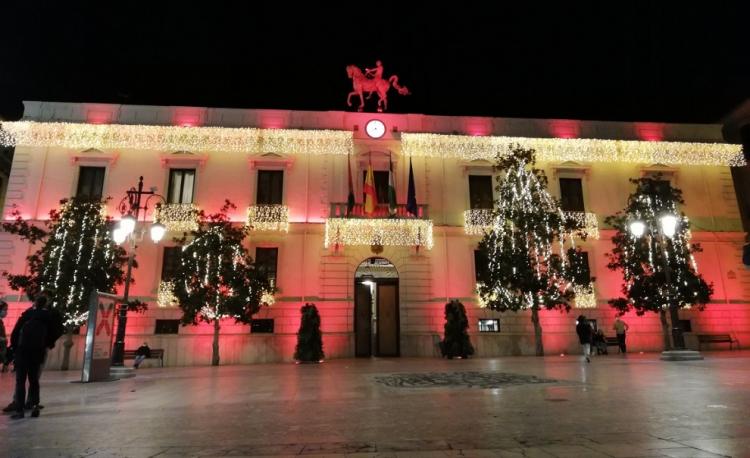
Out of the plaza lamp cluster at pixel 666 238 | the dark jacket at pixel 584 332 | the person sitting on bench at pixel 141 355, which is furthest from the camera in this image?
the person sitting on bench at pixel 141 355

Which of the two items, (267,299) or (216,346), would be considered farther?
(267,299)

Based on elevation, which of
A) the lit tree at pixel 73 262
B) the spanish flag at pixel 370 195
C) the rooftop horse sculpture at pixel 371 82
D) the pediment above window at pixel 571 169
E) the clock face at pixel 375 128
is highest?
the rooftop horse sculpture at pixel 371 82

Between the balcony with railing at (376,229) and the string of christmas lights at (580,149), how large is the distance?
394 cm

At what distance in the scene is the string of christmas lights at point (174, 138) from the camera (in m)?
20.8

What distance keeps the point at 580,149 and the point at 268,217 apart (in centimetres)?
1557

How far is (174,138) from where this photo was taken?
70.3 ft

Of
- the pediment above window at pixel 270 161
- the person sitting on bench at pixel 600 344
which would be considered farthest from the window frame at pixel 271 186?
the person sitting on bench at pixel 600 344

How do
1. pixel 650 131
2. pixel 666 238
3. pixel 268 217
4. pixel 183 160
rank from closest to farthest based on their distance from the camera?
pixel 666 238
pixel 268 217
pixel 183 160
pixel 650 131

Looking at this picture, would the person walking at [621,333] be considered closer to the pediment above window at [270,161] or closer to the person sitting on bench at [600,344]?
the person sitting on bench at [600,344]

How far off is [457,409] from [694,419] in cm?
267

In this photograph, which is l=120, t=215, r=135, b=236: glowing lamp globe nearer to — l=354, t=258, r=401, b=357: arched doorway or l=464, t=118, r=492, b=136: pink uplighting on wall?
l=354, t=258, r=401, b=357: arched doorway

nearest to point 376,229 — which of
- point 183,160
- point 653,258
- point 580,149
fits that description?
point 183,160

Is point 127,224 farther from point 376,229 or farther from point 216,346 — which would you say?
point 376,229

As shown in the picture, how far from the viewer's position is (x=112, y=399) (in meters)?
8.07
